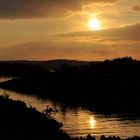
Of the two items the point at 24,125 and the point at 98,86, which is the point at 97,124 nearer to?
the point at 24,125

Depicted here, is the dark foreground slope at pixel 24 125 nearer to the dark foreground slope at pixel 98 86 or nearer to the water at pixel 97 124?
the water at pixel 97 124

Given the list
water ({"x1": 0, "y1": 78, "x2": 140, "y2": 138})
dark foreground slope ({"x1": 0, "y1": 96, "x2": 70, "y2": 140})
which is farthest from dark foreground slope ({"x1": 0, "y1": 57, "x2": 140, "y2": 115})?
dark foreground slope ({"x1": 0, "y1": 96, "x2": 70, "y2": 140})

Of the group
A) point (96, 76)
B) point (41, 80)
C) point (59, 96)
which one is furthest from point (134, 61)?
point (41, 80)

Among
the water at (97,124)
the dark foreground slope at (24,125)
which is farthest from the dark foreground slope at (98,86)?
the dark foreground slope at (24,125)

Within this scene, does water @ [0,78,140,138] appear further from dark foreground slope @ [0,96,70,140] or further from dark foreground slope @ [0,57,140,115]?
dark foreground slope @ [0,57,140,115]

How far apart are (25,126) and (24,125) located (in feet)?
1.10

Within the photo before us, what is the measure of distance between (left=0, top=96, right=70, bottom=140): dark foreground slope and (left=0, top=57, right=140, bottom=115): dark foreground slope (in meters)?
38.2

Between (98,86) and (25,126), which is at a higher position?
(98,86)

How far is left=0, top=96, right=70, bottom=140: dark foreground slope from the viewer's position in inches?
1439

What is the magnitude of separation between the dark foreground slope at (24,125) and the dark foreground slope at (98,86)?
38.2 meters

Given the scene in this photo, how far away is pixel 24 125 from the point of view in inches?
1623

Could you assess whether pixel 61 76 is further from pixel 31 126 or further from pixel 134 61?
pixel 31 126

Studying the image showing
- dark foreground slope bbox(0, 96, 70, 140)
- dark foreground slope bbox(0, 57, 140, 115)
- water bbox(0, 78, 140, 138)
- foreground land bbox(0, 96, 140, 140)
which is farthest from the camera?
dark foreground slope bbox(0, 57, 140, 115)

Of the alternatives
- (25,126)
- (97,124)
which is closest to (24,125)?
Answer: (25,126)
